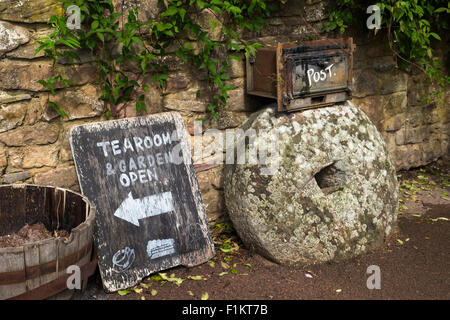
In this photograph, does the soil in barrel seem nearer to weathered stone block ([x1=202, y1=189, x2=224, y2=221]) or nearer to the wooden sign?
the wooden sign

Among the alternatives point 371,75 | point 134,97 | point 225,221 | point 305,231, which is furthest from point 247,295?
point 371,75

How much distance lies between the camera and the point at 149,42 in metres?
3.16

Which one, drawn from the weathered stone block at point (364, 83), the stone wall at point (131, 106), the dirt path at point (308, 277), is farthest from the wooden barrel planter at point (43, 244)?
the weathered stone block at point (364, 83)

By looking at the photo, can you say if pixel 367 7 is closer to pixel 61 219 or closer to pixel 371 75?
pixel 371 75

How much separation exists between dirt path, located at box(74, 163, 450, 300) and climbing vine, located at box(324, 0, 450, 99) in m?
1.46

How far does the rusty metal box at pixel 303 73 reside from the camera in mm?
3203

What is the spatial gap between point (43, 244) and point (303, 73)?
1.87 metres

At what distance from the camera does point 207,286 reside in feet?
9.64

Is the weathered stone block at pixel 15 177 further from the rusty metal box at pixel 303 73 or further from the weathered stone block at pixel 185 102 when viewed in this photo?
the rusty metal box at pixel 303 73

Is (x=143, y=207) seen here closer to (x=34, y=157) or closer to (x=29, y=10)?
(x=34, y=157)

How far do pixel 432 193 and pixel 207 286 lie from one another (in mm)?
2453

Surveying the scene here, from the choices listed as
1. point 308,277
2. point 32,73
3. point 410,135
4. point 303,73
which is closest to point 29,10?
point 32,73

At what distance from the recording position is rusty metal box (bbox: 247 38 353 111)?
320cm

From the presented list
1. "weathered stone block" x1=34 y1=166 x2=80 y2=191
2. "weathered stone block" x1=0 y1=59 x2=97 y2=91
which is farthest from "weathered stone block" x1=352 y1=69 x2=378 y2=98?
"weathered stone block" x1=34 y1=166 x2=80 y2=191
